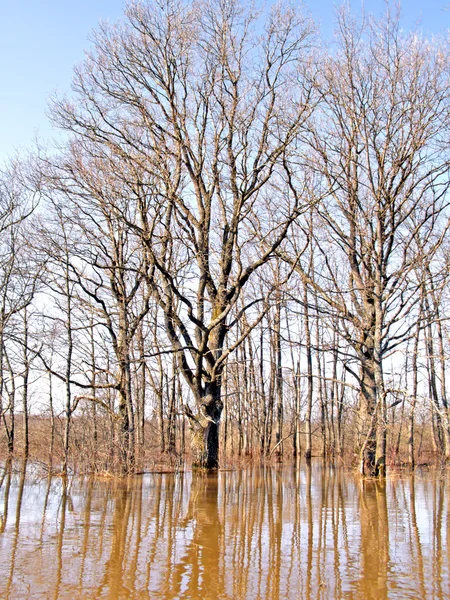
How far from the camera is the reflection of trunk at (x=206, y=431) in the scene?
17.0 meters

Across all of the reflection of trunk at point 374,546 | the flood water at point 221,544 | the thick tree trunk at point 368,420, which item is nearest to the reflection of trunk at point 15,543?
the flood water at point 221,544

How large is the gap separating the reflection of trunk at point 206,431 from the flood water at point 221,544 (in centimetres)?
412

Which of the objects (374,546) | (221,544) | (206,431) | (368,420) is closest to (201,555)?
(221,544)

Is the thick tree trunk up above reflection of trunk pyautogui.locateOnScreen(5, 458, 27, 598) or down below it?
above

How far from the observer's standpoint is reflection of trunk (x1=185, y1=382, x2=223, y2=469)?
17047mm

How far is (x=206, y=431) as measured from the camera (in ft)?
56.1

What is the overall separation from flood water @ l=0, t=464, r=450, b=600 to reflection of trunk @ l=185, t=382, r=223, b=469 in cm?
412

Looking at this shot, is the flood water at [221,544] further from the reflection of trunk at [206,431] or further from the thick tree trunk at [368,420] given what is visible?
the reflection of trunk at [206,431]

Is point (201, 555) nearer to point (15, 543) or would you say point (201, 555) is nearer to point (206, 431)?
point (15, 543)

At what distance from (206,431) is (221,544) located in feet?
33.4

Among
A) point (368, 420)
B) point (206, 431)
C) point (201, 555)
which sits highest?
point (368, 420)

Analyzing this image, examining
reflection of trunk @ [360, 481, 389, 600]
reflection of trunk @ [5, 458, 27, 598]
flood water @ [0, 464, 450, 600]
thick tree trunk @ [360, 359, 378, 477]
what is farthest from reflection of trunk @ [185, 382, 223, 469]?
reflection of trunk @ [360, 481, 389, 600]

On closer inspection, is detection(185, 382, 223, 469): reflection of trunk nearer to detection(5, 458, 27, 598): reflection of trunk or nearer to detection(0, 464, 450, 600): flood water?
detection(0, 464, 450, 600): flood water

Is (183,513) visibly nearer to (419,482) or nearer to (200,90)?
(419,482)
